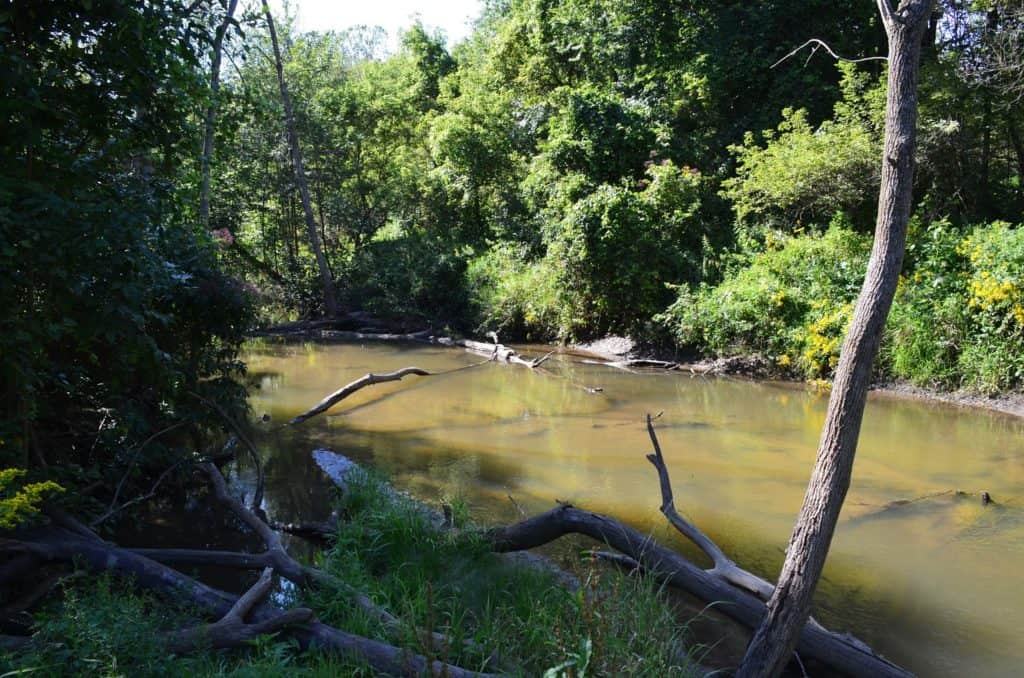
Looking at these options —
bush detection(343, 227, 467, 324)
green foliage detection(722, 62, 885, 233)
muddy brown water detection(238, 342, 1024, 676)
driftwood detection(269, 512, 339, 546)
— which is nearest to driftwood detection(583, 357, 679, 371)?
muddy brown water detection(238, 342, 1024, 676)

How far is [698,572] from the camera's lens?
15.9 feet

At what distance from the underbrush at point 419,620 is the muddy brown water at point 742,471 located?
184cm

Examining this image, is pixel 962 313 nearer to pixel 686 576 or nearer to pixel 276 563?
pixel 686 576

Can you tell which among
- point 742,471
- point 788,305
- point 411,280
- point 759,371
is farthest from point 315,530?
point 411,280

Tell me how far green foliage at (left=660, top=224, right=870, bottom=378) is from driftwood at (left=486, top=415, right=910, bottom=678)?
341 inches

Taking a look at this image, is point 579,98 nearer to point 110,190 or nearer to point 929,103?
point 929,103

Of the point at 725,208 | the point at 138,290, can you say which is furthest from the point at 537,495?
the point at 725,208

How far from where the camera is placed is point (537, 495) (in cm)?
796

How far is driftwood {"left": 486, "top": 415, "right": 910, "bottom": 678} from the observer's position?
165 inches

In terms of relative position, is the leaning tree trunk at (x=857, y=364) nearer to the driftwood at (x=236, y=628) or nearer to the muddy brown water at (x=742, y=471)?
the muddy brown water at (x=742, y=471)

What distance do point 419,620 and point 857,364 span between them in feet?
8.95

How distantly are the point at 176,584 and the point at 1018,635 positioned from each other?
210 inches

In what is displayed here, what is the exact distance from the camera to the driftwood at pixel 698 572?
4199 millimetres

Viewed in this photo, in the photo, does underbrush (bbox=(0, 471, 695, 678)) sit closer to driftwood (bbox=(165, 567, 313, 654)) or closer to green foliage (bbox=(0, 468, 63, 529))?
driftwood (bbox=(165, 567, 313, 654))
